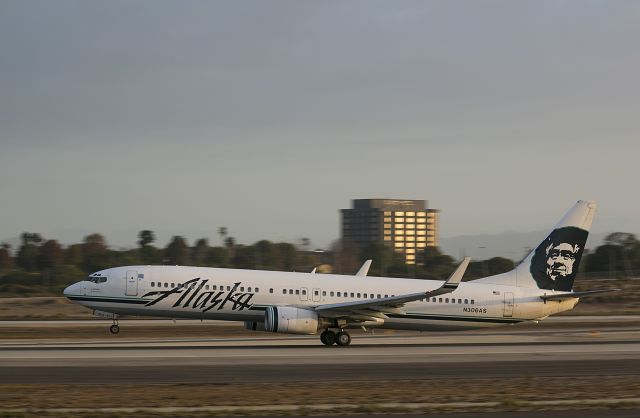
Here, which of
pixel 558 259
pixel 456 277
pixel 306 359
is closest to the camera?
pixel 306 359

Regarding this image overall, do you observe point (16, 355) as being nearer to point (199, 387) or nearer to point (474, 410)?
point (199, 387)

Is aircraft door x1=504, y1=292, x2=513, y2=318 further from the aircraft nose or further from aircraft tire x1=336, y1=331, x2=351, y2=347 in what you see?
the aircraft nose

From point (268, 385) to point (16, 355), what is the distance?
482 inches

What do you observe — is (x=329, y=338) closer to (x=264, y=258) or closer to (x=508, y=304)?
(x=508, y=304)

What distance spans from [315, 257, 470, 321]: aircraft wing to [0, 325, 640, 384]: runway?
1436 millimetres

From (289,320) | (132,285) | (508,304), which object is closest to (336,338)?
(289,320)

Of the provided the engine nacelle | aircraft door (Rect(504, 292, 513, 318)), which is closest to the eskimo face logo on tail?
aircraft door (Rect(504, 292, 513, 318))

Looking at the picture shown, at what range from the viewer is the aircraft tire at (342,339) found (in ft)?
126

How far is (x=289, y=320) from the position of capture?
37.3 metres

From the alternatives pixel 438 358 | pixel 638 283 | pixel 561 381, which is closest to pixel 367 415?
pixel 561 381

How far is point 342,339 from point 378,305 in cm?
217

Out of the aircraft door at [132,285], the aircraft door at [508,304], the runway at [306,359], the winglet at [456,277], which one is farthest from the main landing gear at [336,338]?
the aircraft door at [132,285]

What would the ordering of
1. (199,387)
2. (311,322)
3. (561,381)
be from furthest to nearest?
(311,322)
(561,381)
(199,387)

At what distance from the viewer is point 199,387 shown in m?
23.2
